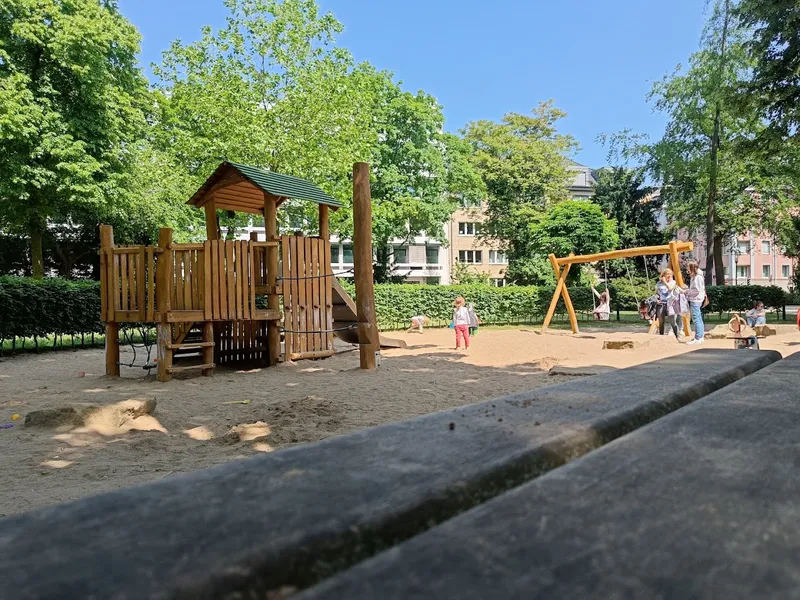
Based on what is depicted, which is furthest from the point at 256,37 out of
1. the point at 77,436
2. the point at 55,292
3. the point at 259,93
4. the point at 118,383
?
the point at 77,436

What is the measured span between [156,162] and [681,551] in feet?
90.2

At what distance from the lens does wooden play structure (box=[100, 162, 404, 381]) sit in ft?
34.1

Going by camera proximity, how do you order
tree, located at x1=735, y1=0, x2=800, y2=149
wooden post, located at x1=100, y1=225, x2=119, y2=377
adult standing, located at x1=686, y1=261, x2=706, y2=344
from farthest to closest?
tree, located at x1=735, y1=0, x2=800, y2=149 < adult standing, located at x1=686, y1=261, x2=706, y2=344 < wooden post, located at x1=100, y1=225, x2=119, y2=377

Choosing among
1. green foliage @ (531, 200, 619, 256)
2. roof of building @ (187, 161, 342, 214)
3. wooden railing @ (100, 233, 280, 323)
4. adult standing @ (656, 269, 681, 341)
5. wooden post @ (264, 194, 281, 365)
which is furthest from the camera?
green foliage @ (531, 200, 619, 256)

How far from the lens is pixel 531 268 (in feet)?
139

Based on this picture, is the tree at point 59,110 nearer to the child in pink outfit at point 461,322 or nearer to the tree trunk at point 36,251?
the tree trunk at point 36,251

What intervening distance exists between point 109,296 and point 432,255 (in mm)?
52835

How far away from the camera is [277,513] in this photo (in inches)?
29.5

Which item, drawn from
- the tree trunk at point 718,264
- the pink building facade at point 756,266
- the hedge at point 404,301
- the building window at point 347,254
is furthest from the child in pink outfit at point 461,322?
the pink building facade at point 756,266

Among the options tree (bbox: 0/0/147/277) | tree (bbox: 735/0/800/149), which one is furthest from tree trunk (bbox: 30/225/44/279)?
tree (bbox: 735/0/800/149)

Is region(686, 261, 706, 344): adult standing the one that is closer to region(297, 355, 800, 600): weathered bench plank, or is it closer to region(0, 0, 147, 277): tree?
region(297, 355, 800, 600): weathered bench plank

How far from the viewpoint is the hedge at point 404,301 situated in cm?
1555

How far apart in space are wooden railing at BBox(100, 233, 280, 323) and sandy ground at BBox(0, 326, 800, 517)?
3.82 ft

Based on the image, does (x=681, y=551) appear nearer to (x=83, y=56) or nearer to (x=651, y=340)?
(x=651, y=340)
